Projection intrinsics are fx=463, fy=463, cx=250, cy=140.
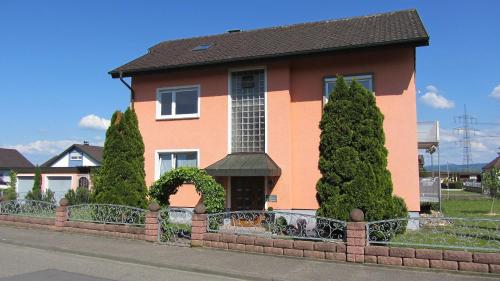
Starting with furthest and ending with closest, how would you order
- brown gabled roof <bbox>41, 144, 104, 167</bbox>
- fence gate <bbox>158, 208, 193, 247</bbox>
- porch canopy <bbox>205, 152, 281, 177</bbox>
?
brown gabled roof <bbox>41, 144, 104, 167</bbox>, porch canopy <bbox>205, 152, 281, 177</bbox>, fence gate <bbox>158, 208, 193, 247</bbox>

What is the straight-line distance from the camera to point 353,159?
35.4 ft

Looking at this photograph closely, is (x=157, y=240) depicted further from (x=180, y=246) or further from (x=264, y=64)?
(x=264, y=64)

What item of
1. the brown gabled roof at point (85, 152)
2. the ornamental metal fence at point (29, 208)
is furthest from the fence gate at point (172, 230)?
the brown gabled roof at point (85, 152)

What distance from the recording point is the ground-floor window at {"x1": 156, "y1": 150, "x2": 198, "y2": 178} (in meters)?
17.4

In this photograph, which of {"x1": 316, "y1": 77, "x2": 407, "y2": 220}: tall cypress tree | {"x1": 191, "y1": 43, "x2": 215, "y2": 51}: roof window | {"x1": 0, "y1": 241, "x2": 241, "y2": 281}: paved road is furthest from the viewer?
{"x1": 191, "y1": 43, "x2": 215, "y2": 51}: roof window

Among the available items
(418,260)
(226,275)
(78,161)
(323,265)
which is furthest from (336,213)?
(78,161)

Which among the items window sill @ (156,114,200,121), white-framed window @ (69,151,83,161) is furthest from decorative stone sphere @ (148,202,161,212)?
white-framed window @ (69,151,83,161)

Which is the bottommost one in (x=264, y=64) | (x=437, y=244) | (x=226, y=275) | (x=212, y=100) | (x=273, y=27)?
(x=226, y=275)

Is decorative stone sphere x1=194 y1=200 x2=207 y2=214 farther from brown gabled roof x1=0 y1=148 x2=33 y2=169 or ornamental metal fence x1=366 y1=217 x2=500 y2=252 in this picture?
brown gabled roof x1=0 y1=148 x2=33 y2=169

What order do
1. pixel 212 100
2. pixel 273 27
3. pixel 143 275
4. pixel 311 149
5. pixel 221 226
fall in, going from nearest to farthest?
1. pixel 143 275
2. pixel 221 226
3. pixel 311 149
4. pixel 212 100
5. pixel 273 27

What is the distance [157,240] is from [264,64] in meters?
7.31

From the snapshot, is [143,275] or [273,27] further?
[273,27]

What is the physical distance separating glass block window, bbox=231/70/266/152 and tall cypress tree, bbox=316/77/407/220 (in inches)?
210

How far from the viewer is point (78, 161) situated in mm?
43219
